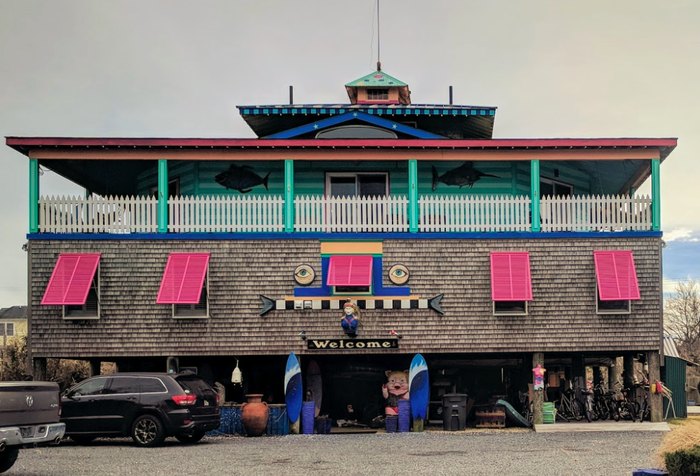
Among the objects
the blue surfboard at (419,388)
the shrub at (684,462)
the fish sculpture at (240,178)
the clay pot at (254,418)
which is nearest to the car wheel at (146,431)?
the clay pot at (254,418)

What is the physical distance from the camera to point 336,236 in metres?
27.7

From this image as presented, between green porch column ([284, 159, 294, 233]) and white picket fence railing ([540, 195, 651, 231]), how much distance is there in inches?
252

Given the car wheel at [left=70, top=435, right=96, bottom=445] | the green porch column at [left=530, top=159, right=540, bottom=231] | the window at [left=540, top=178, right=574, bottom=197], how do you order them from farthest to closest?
the window at [left=540, top=178, right=574, bottom=197], the green porch column at [left=530, top=159, right=540, bottom=231], the car wheel at [left=70, top=435, right=96, bottom=445]

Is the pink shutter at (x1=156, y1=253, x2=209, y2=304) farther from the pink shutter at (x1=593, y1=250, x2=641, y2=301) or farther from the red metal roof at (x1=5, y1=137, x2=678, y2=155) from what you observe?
the pink shutter at (x1=593, y1=250, x2=641, y2=301)

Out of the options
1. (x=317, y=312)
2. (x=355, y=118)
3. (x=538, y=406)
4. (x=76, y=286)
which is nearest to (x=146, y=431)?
(x=76, y=286)

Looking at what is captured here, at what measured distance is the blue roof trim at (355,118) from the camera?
2942cm

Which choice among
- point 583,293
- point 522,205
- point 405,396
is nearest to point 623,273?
point 583,293

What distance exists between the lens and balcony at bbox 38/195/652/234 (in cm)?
2773

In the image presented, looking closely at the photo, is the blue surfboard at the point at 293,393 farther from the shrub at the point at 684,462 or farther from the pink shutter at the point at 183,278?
the shrub at the point at 684,462

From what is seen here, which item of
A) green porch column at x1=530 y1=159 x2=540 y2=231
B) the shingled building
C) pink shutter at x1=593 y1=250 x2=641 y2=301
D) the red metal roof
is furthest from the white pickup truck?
pink shutter at x1=593 y1=250 x2=641 y2=301

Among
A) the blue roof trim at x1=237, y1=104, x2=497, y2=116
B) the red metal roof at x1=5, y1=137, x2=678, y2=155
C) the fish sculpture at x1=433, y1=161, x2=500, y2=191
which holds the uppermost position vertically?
the blue roof trim at x1=237, y1=104, x2=497, y2=116

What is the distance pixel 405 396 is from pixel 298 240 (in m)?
4.81

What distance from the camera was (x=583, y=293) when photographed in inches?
1091

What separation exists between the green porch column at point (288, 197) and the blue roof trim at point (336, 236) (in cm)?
28
